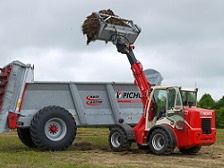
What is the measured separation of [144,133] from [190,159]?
2.08m

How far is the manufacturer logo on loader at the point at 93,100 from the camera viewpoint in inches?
632

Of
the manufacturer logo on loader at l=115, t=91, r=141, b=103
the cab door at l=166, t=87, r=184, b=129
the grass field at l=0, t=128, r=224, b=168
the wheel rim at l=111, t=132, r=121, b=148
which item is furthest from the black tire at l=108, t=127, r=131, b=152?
the manufacturer logo on loader at l=115, t=91, r=141, b=103

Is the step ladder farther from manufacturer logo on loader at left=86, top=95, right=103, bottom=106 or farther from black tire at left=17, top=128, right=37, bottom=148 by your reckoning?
manufacturer logo on loader at left=86, top=95, right=103, bottom=106

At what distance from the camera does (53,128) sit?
14.9m

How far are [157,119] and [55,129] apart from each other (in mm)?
3230

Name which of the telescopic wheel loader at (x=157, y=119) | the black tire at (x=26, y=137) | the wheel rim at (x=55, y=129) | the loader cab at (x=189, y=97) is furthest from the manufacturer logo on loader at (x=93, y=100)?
the loader cab at (x=189, y=97)

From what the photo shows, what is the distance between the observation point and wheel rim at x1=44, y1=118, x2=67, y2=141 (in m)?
14.8

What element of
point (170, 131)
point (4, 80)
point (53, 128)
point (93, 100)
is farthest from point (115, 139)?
point (4, 80)

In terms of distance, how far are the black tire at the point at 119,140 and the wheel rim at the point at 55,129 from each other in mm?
1551

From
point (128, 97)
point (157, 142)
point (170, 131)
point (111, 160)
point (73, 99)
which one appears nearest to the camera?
point (111, 160)

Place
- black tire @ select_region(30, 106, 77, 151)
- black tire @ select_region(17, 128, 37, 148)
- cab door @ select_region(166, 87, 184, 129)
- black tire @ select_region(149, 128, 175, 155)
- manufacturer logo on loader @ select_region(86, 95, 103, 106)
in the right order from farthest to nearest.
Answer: black tire @ select_region(17, 128, 37, 148) → manufacturer logo on loader @ select_region(86, 95, 103, 106) → black tire @ select_region(30, 106, 77, 151) → cab door @ select_region(166, 87, 184, 129) → black tire @ select_region(149, 128, 175, 155)

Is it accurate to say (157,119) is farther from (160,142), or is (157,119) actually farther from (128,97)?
(128,97)

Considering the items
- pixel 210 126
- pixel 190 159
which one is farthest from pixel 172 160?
pixel 210 126

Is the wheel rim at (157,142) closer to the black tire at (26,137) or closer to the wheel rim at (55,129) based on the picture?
the wheel rim at (55,129)
